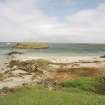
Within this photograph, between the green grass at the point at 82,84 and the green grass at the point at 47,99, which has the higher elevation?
the green grass at the point at 47,99

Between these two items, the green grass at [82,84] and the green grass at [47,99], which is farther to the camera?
the green grass at [82,84]

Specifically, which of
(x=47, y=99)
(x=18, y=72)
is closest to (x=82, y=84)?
(x=47, y=99)

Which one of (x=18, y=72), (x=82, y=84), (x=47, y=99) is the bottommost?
(x=18, y=72)

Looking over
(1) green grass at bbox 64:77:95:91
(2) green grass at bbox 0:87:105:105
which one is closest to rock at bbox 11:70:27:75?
(1) green grass at bbox 64:77:95:91

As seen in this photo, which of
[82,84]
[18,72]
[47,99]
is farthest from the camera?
[18,72]

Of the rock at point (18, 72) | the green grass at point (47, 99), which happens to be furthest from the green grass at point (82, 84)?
the rock at point (18, 72)

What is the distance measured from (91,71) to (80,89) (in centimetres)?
1418

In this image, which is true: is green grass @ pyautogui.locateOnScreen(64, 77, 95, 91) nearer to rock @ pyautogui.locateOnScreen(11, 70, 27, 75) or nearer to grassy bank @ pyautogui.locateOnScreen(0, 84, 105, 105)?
grassy bank @ pyautogui.locateOnScreen(0, 84, 105, 105)

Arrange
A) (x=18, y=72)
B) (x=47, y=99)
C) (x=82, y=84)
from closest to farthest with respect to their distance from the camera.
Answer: (x=47, y=99), (x=82, y=84), (x=18, y=72)

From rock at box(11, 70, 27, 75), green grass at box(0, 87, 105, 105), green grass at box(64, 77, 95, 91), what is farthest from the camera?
rock at box(11, 70, 27, 75)

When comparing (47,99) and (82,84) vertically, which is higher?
(47,99)

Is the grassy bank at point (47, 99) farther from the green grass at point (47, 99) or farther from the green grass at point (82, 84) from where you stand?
the green grass at point (82, 84)

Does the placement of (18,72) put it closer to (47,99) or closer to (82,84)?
(82,84)

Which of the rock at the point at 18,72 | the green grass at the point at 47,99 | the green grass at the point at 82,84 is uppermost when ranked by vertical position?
the green grass at the point at 47,99
